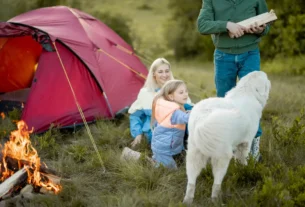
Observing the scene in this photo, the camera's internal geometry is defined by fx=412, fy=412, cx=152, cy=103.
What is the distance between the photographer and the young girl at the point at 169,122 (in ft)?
12.8

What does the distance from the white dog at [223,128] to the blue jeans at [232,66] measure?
47cm

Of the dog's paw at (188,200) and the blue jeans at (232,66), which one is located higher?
the blue jeans at (232,66)

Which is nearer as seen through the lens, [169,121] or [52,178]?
[52,178]

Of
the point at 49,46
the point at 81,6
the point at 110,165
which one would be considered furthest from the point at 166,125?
the point at 81,6

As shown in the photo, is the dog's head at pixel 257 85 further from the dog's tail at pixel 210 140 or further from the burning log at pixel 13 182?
the burning log at pixel 13 182

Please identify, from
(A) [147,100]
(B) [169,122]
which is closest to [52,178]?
(B) [169,122]

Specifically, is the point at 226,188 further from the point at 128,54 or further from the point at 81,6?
the point at 81,6

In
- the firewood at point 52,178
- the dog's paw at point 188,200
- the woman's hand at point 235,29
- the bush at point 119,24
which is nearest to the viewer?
the dog's paw at point 188,200

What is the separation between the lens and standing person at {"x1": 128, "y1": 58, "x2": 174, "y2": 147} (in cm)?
481

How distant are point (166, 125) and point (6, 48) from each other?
3.77 metres

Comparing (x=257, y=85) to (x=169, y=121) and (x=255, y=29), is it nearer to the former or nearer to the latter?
(x=255, y=29)

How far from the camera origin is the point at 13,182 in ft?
11.3

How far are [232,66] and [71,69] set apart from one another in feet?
8.07

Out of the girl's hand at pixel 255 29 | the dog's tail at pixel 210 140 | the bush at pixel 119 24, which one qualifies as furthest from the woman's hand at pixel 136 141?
the bush at pixel 119 24
